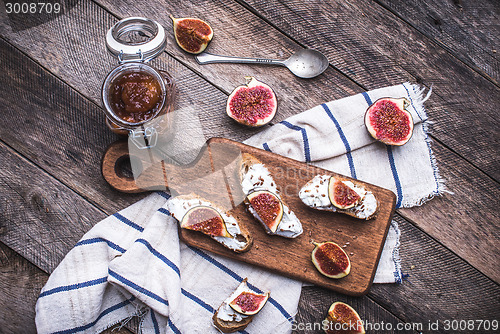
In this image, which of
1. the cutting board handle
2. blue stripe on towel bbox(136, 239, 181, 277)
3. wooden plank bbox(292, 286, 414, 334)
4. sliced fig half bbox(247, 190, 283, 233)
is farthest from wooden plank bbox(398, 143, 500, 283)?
the cutting board handle

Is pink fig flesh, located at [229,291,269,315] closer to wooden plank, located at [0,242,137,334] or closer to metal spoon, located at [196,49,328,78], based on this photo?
wooden plank, located at [0,242,137,334]

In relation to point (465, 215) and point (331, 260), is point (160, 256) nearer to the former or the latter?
point (331, 260)

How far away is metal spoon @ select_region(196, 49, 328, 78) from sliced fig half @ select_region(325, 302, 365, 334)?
1837mm

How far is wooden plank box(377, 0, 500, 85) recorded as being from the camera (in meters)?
2.88

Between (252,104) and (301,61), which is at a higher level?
(301,61)

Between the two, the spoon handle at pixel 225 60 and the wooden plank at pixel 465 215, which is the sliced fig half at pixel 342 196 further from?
the spoon handle at pixel 225 60

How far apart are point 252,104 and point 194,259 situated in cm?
128

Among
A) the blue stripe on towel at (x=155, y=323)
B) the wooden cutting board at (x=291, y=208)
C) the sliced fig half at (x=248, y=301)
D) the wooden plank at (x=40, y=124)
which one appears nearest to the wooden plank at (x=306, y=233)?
the wooden cutting board at (x=291, y=208)

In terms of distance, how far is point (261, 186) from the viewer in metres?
2.54

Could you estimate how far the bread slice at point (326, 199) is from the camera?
2523 mm

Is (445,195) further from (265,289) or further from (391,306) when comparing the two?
(265,289)

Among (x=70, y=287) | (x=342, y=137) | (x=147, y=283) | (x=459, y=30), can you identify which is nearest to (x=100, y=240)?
(x=70, y=287)

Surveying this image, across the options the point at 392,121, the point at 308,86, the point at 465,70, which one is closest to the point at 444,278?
the point at 392,121

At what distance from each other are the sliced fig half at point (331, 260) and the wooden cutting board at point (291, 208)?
0.07 metres
